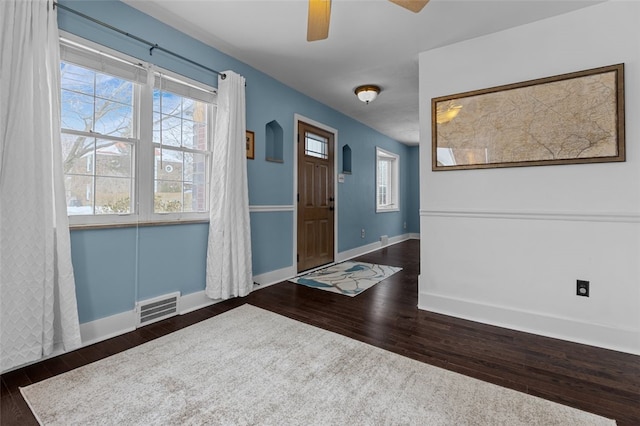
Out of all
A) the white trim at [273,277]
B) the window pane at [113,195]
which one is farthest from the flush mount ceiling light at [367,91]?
the window pane at [113,195]

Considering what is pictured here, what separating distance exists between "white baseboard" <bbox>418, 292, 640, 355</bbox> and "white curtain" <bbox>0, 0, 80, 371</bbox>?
2990 millimetres

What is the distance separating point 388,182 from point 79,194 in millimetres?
6438

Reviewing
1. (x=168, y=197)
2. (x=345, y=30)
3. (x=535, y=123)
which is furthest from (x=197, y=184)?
(x=535, y=123)

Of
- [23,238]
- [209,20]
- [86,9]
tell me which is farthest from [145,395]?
[209,20]

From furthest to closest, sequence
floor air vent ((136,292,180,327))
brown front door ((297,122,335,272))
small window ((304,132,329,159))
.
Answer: small window ((304,132,329,159)) → brown front door ((297,122,335,272)) → floor air vent ((136,292,180,327))

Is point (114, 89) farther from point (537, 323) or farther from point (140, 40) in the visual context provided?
point (537, 323)

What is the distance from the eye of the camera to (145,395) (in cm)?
156

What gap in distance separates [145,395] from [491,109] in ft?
10.9

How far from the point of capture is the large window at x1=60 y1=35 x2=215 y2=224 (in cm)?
212

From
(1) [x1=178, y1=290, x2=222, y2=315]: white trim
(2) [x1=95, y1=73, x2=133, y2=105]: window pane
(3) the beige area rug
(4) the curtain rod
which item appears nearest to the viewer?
(3) the beige area rug

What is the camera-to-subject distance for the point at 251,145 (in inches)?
134

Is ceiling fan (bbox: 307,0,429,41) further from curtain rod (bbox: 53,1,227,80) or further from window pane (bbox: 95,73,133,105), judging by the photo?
window pane (bbox: 95,73,133,105)

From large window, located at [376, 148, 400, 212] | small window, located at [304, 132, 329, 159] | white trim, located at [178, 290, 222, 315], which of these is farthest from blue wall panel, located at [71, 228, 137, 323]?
large window, located at [376, 148, 400, 212]

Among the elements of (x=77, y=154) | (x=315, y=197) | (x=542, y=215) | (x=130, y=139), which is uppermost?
(x=130, y=139)
